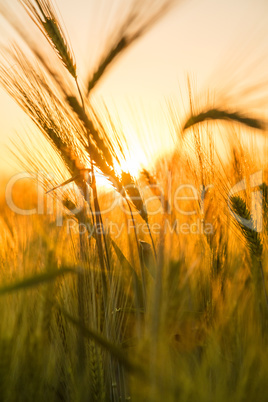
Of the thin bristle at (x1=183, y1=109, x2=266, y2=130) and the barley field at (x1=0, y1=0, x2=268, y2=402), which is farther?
the thin bristle at (x1=183, y1=109, x2=266, y2=130)

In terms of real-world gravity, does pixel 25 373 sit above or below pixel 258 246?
below

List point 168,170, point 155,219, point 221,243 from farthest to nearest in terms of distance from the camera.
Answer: point 155,219 → point 221,243 → point 168,170

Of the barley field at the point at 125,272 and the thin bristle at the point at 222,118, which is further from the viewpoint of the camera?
the thin bristle at the point at 222,118

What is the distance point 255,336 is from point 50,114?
0.79 meters

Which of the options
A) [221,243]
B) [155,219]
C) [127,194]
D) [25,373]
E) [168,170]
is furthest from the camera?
[155,219]

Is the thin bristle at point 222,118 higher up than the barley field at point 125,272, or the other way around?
the thin bristle at point 222,118

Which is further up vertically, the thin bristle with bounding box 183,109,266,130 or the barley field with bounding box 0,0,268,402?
the thin bristle with bounding box 183,109,266,130

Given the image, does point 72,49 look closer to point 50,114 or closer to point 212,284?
point 50,114

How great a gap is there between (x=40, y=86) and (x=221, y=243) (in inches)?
28.5

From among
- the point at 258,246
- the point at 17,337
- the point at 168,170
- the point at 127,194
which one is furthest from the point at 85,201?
the point at 258,246

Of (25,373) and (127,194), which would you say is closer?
(25,373)

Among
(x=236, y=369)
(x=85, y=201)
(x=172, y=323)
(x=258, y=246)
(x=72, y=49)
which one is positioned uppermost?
(x=72, y=49)

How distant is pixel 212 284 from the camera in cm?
108

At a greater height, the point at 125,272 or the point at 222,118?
the point at 222,118
